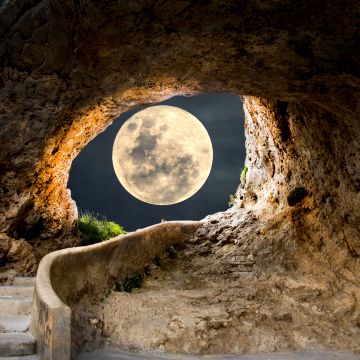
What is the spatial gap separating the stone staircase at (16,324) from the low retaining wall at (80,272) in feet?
0.45

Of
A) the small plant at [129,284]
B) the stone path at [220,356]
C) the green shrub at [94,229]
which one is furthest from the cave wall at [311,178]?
the green shrub at [94,229]

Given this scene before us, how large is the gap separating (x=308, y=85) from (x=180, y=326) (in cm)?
422

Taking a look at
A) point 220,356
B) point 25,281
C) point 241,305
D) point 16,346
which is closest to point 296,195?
point 241,305

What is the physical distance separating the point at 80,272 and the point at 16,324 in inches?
57.8

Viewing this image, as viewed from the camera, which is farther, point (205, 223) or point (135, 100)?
point (205, 223)

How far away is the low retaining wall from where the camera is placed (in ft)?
11.2

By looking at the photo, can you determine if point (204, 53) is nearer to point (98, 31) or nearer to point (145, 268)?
point (98, 31)

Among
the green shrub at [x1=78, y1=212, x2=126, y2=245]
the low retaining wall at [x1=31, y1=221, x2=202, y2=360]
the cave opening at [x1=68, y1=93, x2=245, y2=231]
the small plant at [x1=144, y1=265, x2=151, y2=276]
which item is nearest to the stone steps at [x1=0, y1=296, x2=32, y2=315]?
the low retaining wall at [x1=31, y1=221, x2=202, y2=360]

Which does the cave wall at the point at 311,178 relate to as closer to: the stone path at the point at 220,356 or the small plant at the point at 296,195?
the small plant at the point at 296,195

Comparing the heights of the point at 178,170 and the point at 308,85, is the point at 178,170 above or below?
below

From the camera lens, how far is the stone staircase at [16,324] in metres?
3.68

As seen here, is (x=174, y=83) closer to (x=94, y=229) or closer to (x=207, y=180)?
(x=94, y=229)

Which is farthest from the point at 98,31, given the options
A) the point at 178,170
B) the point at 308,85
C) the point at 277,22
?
the point at 178,170

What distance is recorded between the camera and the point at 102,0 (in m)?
5.41
